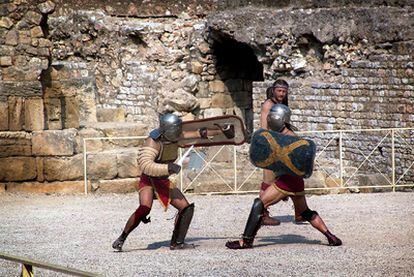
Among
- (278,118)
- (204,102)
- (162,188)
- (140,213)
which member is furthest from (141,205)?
(204,102)

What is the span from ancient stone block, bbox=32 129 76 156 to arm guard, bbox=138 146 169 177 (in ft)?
15.6

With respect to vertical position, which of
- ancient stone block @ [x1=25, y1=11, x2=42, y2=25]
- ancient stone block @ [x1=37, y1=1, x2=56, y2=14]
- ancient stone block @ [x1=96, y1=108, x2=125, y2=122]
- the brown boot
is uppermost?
ancient stone block @ [x1=37, y1=1, x2=56, y2=14]

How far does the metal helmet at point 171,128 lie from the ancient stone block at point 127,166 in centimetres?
468

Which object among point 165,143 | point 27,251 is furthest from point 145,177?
point 27,251

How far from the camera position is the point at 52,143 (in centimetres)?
1590

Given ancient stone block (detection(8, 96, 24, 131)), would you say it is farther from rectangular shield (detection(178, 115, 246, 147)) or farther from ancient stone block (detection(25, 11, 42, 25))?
rectangular shield (detection(178, 115, 246, 147))

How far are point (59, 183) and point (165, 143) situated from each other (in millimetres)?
4769

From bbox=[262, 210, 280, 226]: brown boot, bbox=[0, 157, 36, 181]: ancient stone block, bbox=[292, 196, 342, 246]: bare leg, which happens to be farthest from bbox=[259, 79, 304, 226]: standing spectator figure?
bbox=[0, 157, 36, 181]: ancient stone block

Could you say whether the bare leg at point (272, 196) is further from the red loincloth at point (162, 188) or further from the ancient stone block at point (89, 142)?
the ancient stone block at point (89, 142)

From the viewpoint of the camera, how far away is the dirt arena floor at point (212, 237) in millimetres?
10258

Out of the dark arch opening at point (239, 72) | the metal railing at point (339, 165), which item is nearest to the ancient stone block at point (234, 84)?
the dark arch opening at point (239, 72)

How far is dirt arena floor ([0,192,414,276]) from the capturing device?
404 inches

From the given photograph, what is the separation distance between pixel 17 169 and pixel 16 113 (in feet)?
2.32

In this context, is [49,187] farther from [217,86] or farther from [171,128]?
[217,86]
